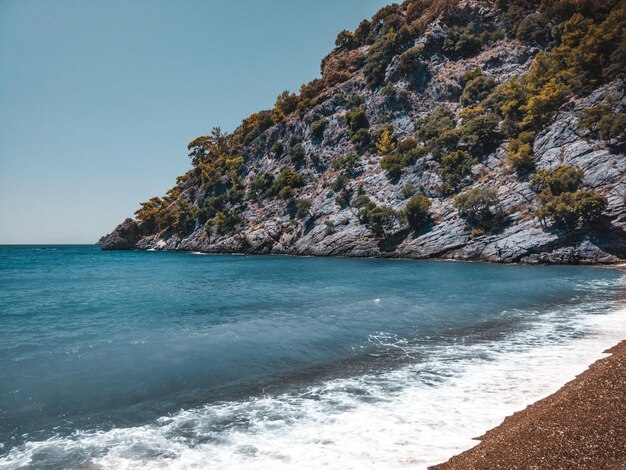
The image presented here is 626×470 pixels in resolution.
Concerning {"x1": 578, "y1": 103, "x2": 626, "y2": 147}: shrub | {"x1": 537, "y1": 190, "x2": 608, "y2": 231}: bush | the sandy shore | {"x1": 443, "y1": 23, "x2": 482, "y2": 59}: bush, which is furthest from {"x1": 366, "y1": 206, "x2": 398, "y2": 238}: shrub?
the sandy shore

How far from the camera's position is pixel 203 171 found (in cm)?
11062

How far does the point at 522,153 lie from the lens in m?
51.9

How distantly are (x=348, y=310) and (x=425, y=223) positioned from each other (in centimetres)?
4122

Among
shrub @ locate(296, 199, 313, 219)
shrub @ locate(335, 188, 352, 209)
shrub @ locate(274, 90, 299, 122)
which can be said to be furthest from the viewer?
shrub @ locate(274, 90, 299, 122)

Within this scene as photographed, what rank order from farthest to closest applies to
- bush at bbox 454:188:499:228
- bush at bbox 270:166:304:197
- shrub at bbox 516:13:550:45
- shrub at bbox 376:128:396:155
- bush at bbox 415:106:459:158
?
bush at bbox 270:166:304:197, shrub at bbox 376:128:396:155, shrub at bbox 516:13:550:45, bush at bbox 415:106:459:158, bush at bbox 454:188:499:228

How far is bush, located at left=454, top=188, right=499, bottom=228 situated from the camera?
50.4 m

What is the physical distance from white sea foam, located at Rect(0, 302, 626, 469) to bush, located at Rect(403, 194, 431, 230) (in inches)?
1876

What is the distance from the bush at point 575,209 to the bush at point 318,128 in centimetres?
6094

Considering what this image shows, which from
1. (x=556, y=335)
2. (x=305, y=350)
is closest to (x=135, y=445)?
(x=305, y=350)

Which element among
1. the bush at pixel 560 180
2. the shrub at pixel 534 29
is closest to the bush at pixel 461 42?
the shrub at pixel 534 29

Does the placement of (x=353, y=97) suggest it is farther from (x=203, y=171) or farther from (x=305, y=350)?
(x=305, y=350)

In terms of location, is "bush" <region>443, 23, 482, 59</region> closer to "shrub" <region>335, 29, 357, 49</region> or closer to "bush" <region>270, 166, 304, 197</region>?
"shrub" <region>335, 29, 357, 49</region>

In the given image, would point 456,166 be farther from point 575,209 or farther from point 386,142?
point 575,209

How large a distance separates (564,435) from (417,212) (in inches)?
2144
